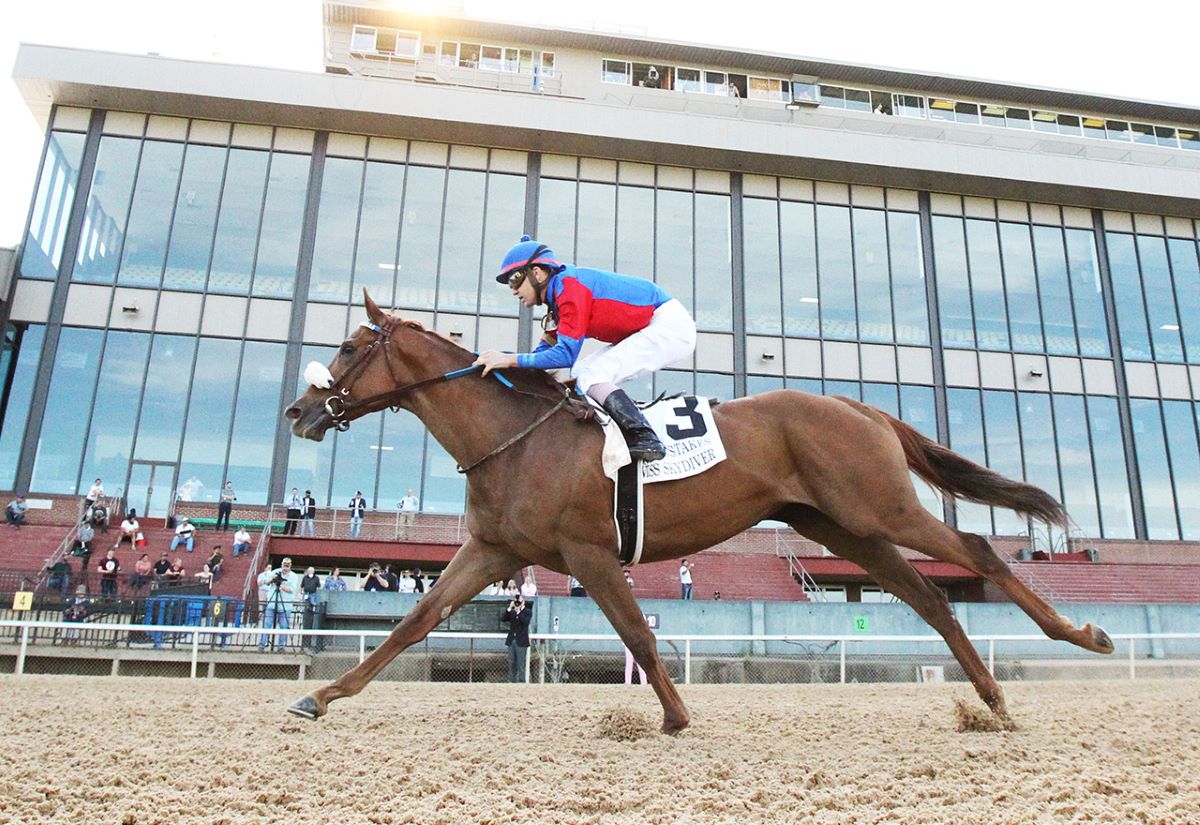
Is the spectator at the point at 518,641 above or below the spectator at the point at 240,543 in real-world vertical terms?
below

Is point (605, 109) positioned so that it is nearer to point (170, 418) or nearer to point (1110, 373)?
point (170, 418)

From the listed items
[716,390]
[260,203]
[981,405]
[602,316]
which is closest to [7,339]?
[260,203]

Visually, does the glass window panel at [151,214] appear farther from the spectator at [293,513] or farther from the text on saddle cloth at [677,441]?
the text on saddle cloth at [677,441]

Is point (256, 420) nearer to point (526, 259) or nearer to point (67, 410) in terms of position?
point (67, 410)

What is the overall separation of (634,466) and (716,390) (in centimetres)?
2500

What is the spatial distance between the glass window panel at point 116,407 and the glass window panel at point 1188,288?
37.2 meters

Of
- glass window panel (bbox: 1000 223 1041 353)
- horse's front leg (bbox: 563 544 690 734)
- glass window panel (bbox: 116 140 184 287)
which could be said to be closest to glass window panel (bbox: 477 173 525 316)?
glass window panel (bbox: 116 140 184 287)

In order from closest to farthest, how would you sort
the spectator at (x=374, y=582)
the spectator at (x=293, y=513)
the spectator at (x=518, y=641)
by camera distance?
the spectator at (x=518, y=641) → the spectator at (x=374, y=582) → the spectator at (x=293, y=513)

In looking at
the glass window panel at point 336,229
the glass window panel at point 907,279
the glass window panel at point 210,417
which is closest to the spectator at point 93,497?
the glass window panel at point 210,417

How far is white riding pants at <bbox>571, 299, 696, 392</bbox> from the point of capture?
220 inches

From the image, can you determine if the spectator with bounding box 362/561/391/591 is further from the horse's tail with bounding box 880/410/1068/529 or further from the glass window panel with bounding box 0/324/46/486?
the horse's tail with bounding box 880/410/1068/529

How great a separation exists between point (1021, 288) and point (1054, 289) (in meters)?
1.35

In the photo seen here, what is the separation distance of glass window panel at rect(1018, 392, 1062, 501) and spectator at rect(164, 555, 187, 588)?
26.4 meters

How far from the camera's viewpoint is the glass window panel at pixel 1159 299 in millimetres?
33156
